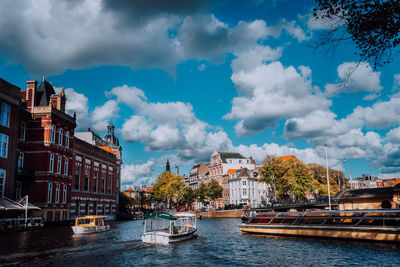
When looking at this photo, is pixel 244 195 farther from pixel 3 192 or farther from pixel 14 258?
pixel 14 258

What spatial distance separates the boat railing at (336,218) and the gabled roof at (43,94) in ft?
138

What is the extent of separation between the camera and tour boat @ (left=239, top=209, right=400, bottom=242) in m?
32.6

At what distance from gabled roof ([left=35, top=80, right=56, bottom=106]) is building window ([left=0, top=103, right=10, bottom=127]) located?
12229 millimetres

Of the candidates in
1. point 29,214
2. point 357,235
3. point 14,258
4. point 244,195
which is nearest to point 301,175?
point 244,195

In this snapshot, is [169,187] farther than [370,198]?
Yes

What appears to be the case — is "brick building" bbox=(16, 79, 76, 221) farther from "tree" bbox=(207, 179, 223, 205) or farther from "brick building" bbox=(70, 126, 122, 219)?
"tree" bbox=(207, 179, 223, 205)

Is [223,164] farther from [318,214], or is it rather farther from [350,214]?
[350,214]

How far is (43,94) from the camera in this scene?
61250mm

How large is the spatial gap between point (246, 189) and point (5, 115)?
9344 centimetres

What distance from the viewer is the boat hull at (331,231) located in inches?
Answer: 1265

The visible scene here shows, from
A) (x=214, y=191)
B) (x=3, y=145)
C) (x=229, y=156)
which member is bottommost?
(x=214, y=191)

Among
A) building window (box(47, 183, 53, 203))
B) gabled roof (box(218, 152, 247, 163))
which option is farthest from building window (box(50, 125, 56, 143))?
gabled roof (box(218, 152, 247, 163))

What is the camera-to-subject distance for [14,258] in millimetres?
22812

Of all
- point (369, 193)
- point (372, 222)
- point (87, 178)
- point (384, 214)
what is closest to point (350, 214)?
point (372, 222)
